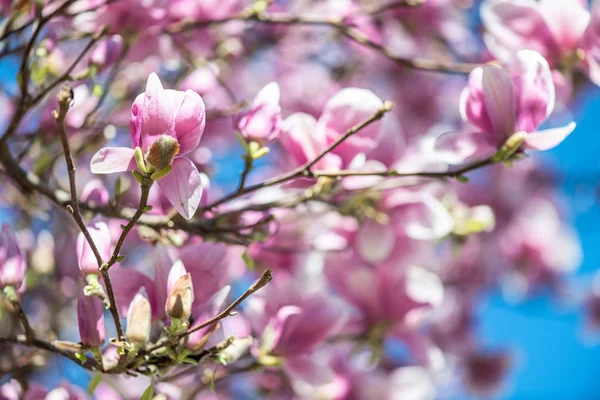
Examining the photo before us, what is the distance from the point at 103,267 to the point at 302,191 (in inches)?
13.6

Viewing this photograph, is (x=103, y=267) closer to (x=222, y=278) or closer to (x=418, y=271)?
(x=222, y=278)

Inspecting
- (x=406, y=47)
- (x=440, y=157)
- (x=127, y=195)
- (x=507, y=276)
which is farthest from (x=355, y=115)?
(x=507, y=276)

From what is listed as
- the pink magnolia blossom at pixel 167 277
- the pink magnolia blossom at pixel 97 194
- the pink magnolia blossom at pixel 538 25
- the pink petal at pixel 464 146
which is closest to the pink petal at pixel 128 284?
the pink magnolia blossom at pixel 167 277

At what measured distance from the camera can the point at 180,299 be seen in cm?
55

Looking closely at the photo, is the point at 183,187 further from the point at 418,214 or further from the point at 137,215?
the point at 418,214

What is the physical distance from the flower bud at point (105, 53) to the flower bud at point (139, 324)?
0.36 metres

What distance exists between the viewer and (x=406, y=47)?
149 cm

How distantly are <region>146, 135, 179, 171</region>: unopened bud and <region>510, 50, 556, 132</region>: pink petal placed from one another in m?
0.35

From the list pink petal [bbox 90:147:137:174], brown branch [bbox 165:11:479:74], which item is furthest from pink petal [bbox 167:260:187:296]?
brown branch [bbox 165:11:479:74]

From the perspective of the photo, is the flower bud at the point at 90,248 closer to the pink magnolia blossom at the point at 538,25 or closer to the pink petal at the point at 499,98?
the pink petal at the point at 499,98

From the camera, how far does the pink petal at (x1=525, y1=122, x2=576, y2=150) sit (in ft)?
2.11

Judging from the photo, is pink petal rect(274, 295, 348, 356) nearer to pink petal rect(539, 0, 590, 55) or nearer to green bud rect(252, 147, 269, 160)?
green bud rect(252, 147, 269, 160)

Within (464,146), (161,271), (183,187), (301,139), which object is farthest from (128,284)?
(464,146)

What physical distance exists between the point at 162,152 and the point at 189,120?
0.12 ft
